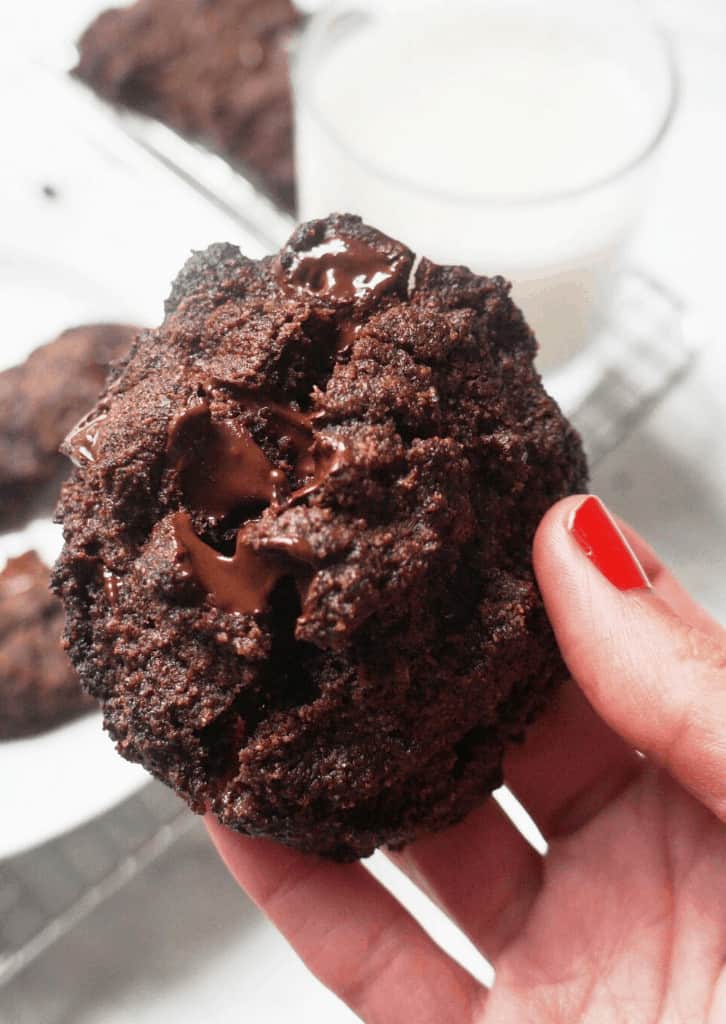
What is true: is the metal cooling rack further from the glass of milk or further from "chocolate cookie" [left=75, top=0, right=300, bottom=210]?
the glass of milk

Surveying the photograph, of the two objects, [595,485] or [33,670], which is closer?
[33,670]

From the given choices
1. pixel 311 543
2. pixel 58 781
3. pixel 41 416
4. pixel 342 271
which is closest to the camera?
pixel 311 543

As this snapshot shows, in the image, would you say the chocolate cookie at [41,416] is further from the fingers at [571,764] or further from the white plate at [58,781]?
the fingers at [571,764]

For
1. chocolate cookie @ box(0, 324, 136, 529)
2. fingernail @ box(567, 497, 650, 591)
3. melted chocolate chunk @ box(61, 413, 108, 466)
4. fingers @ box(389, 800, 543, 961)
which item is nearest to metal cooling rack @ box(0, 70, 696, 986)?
fingers @ box(389, 800, 543, 961)

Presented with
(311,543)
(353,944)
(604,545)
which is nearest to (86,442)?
(311,543)

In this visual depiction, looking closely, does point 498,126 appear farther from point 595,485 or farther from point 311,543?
point 311,543

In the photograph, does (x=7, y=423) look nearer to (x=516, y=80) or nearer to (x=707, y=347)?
(x=516, y=80)
